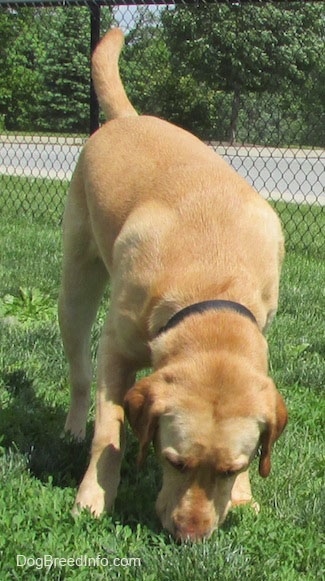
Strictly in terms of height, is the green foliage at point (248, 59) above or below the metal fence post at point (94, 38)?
below

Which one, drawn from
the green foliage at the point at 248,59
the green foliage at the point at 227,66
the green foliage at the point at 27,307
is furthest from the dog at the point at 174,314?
the green foliage at the point at 248,59

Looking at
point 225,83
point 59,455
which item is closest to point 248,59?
point 225,83

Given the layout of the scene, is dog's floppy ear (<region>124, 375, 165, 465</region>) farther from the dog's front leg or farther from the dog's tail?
the dog's tail

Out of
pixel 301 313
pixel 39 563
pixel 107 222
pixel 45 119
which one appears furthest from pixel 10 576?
pixel 45 119

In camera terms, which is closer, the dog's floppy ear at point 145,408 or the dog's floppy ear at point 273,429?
the dog's floppy ear at point 145,408

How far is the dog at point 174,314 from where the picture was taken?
2623 mm

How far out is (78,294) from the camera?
12.8 feet

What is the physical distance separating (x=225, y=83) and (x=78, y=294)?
11327 millimetres

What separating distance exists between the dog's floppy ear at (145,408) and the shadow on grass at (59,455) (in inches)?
15.5

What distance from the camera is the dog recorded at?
262cm

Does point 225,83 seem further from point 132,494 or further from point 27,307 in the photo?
point 132,494

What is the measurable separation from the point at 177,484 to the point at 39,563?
1.62ft

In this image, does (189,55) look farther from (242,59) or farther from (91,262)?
(91,262)

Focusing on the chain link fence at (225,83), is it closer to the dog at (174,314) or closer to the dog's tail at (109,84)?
the dog's tail at (109,84)
